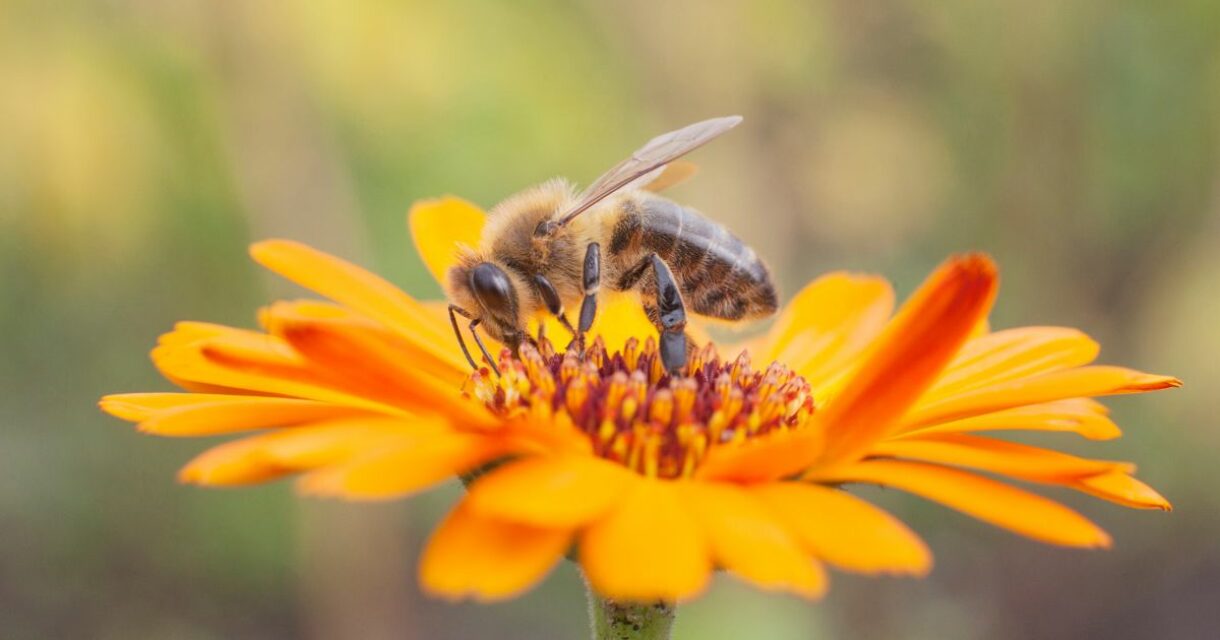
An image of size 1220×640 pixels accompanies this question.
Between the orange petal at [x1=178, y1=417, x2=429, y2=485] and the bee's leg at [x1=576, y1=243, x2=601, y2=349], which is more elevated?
the bee's leg at [x1=576, y1=243, x2=601, y2=349]

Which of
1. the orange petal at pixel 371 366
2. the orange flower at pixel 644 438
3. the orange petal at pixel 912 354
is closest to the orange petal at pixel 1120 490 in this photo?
the orange flower at pixel 644 438

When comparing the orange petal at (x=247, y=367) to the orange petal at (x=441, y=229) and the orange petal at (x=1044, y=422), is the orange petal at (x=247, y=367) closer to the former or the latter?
the orange petal at (x=441, y=229)

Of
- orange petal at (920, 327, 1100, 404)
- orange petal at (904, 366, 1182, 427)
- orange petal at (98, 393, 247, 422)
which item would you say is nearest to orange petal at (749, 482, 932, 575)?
orange petal at (904, 366, 1182, 427)

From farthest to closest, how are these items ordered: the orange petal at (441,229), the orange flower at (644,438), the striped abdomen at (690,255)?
the orange petal at (441,229)
the striped abdomen at (690,255)
the orange flower at (644,438)

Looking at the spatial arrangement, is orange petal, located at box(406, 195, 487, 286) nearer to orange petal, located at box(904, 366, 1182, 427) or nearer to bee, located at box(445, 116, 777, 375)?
bee, located at box(445, 116, 777, 375)

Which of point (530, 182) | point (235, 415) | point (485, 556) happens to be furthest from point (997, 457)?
point (530, 182)

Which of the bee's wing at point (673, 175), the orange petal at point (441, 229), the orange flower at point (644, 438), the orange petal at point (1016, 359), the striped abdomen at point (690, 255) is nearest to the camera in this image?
the orange flower at point (644, 438)

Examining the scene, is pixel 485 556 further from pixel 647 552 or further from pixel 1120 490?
pixel 1120 490
